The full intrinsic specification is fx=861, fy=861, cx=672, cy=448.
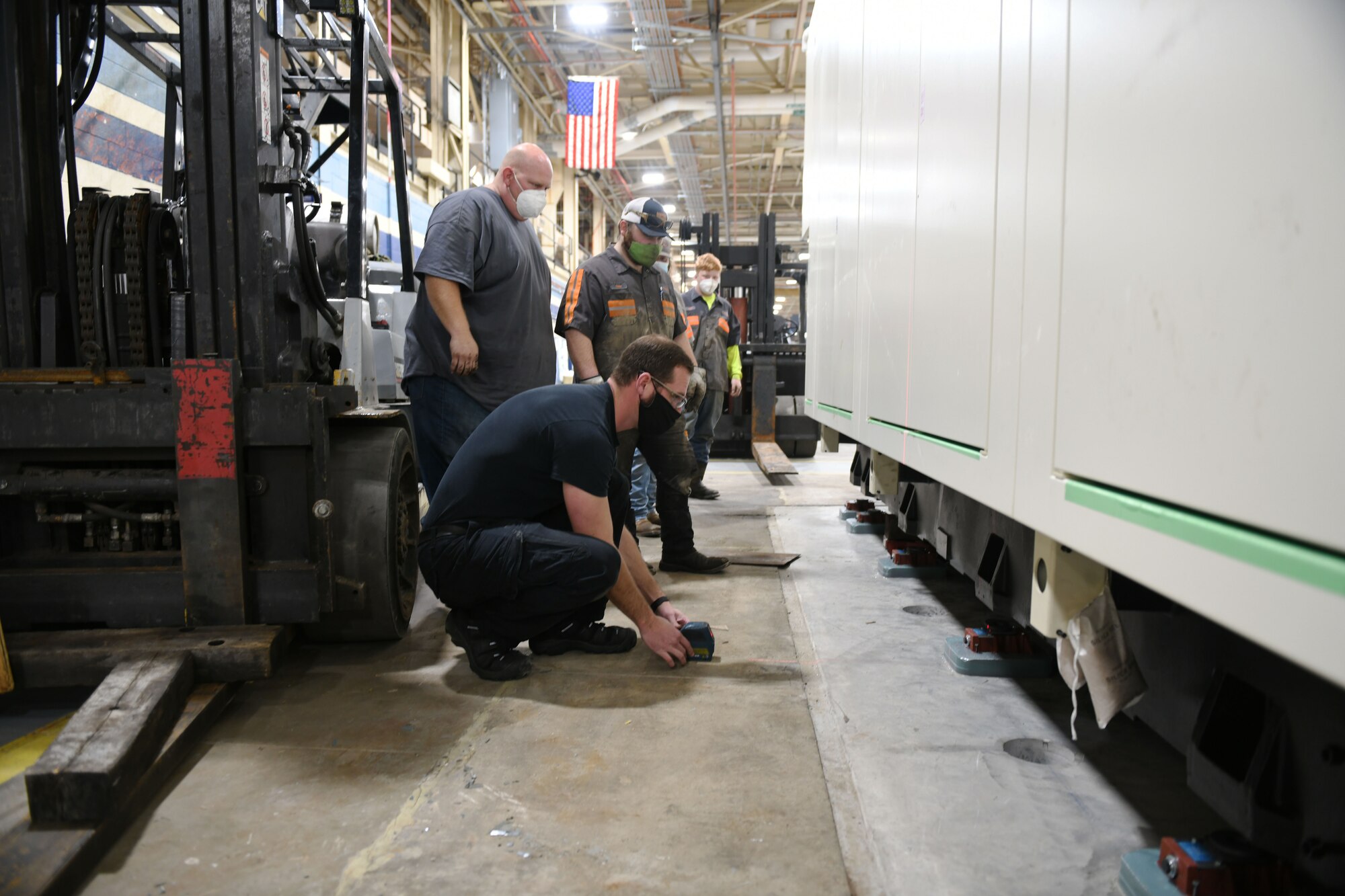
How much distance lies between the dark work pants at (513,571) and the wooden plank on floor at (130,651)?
0.53 meters

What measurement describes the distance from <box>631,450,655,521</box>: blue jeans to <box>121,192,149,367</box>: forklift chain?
280cm

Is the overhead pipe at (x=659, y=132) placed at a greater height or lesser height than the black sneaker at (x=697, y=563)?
greater

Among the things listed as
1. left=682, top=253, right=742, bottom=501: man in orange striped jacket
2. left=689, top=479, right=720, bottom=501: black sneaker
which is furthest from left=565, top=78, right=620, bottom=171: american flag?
left=689, top=479, right=720, bottom=501: black sneaker

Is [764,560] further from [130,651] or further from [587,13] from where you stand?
[587,13]

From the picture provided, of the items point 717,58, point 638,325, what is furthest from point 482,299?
point 717,58

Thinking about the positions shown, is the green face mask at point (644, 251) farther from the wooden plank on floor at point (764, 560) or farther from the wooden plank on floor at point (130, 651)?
the wooden plank on floor at point (130, 651)

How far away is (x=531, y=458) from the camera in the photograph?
2779mm

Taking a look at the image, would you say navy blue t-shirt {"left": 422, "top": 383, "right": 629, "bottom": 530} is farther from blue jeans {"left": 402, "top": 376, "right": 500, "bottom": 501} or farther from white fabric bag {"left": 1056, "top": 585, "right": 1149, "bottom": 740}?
white fabric bag {"left": 1056, "top": 585, "right": 1149, "bottom": 740}

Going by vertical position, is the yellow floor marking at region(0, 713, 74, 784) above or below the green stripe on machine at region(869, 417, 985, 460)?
below

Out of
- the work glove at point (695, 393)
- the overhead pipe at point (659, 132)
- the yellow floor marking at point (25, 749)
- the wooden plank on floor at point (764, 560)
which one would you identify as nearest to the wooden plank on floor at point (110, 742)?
the yellow floor marking at point (25, 749)

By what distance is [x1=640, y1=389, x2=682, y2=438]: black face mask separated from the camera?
284 centimetres

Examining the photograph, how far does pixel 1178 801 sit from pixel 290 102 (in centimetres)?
457

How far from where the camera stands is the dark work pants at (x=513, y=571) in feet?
9.04

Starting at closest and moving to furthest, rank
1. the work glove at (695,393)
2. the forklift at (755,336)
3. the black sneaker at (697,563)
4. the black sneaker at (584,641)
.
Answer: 1. the black sneaker at (584,641)
2. the black sneaker at (697,563)
3. the work glove at (695,393)
4. the forklift at (755,336)
